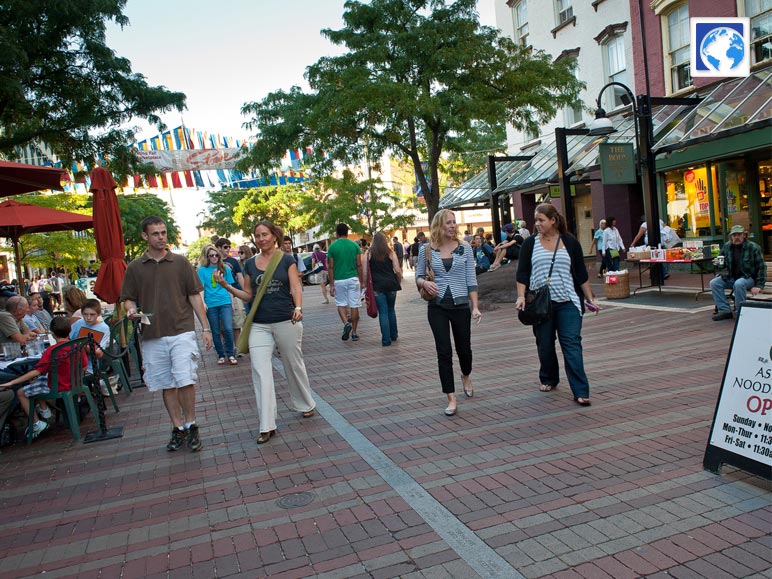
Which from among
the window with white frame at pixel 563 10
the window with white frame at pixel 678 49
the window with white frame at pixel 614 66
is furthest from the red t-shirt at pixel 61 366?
the window with white frame at pixel 563 10

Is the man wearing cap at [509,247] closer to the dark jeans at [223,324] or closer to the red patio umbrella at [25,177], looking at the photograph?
the dark jeans at [223,324]

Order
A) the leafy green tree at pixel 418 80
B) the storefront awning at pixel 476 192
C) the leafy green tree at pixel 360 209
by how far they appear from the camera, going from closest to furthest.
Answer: the leafy green tree at pixel 418 80, the storefront awning at pixel 476 192, the leafy green tree at pixel 360 209

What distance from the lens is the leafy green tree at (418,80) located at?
14.5 m

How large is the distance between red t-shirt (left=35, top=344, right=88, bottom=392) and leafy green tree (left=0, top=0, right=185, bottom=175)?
7.30 m

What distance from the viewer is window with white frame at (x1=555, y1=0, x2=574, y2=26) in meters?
21.6

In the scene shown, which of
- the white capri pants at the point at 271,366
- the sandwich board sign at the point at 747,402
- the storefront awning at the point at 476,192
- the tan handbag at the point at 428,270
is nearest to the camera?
the sandwich board sign at the point at 747,402

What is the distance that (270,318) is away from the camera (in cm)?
549

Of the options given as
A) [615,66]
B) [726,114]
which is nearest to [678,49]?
[615,66]

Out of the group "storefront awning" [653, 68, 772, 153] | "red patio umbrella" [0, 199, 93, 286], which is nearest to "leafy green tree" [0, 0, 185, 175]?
"red patio umbrella" [0, 199, 93, 286]

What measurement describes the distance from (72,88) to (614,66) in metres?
15.5

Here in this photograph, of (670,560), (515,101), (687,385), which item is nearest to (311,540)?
(670,560)

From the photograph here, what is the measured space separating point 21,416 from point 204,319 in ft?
9.46

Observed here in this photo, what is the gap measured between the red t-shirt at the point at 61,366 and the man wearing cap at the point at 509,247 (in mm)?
11391

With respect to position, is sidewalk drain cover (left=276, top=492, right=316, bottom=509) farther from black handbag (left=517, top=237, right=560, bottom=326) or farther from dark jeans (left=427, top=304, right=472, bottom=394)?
black handbag (left=517, top=237, right=560, bottom=326)
